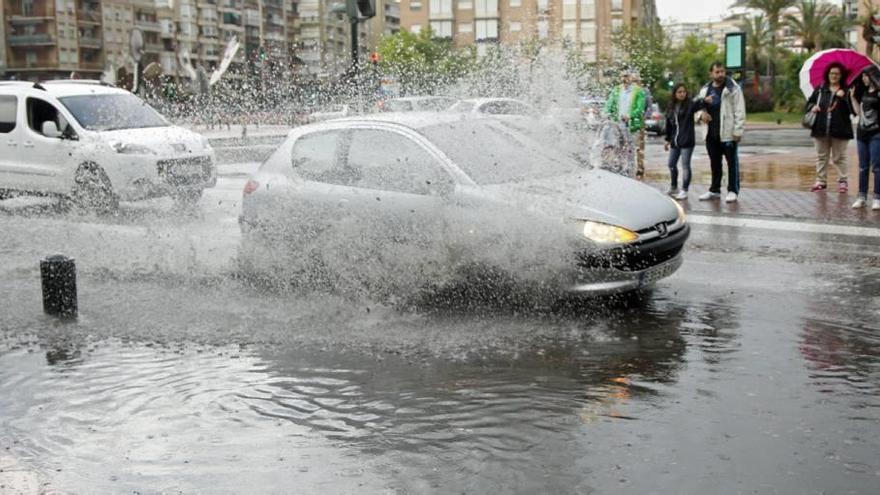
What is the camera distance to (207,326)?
7.43 m

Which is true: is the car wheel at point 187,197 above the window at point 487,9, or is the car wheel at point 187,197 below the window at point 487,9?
below

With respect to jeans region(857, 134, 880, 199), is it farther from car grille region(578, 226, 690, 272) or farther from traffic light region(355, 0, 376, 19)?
traffic light region(355, 0, 376, 19)

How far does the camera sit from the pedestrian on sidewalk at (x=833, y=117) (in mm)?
13797

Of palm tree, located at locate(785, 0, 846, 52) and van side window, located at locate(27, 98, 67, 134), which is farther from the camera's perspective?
palm tree, located at locate(785, 0, 846, 52)

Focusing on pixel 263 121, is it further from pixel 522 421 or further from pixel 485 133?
pixel 522 421

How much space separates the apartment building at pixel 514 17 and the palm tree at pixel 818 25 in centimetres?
2949

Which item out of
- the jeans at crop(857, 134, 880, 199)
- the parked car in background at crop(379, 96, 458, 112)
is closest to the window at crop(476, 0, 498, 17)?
the parked car in background at crop(379, 96, 458, 112)

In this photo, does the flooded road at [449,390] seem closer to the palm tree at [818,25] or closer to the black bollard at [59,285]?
the black bollard at [59,285]

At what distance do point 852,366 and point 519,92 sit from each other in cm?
683

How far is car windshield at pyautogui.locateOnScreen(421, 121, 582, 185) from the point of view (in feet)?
25.6

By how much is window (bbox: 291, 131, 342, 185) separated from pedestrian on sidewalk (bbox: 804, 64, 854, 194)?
8.17 metres

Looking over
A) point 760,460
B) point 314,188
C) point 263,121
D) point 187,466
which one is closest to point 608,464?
point 760,460

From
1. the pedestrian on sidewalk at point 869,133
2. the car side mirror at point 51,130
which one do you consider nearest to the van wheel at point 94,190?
the car side mirror at point 51,130

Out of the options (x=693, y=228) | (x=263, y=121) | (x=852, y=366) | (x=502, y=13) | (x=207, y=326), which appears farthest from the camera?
(x=502, y=13)
